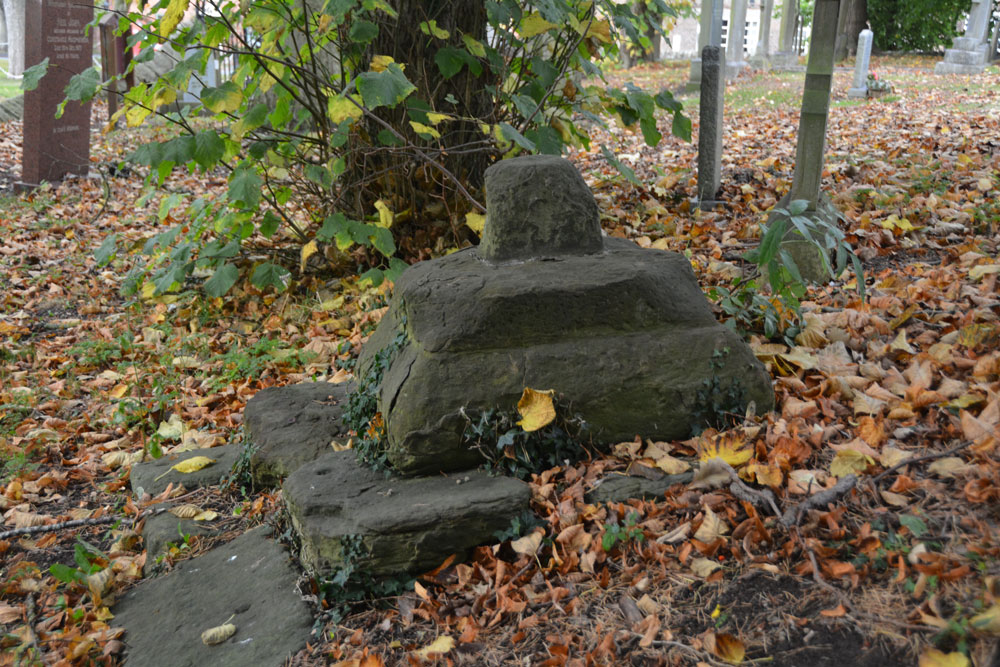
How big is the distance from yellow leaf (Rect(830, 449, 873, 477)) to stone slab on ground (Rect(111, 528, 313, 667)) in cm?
178

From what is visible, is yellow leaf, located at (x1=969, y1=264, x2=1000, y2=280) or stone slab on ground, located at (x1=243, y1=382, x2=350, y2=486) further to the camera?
yellow leaf, located at (x1=969, y1=264, x2=1000, y2=280)

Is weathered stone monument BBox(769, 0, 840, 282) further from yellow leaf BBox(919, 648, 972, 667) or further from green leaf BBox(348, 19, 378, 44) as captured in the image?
yellow leaf BBox(919, 648, 972, 667)

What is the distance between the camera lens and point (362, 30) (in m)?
4.34

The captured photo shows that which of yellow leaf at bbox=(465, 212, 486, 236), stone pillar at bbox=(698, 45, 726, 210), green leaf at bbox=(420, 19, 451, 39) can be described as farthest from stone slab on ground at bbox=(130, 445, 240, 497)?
stone pillar at bbox=(698, 45, 726, 210)

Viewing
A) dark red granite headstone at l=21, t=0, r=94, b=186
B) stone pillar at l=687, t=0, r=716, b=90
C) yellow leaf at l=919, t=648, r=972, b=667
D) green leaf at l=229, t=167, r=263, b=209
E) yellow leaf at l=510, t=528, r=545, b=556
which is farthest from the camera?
stone pillar at l=687, t=0, r=716, b=90

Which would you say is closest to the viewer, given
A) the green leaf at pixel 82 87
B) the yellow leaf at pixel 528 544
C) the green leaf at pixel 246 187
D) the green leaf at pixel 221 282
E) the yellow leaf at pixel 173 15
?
the yellow leaf at pixel 528 544

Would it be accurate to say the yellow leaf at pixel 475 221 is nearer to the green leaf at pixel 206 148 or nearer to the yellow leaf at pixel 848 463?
the green leaf at pixel 206 148

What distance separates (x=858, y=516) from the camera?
2.31 m

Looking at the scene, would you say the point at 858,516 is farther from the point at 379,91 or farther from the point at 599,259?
the point at 379,91

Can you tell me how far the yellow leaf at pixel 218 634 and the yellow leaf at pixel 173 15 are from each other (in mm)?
2995

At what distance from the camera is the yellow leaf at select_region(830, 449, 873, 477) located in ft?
8.29

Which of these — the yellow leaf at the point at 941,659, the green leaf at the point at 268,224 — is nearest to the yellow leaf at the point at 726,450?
the yellow leaf at the point at 941,659

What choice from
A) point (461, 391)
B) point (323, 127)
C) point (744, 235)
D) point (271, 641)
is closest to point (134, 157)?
point (323, 127)

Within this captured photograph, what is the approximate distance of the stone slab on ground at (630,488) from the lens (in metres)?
2.68
